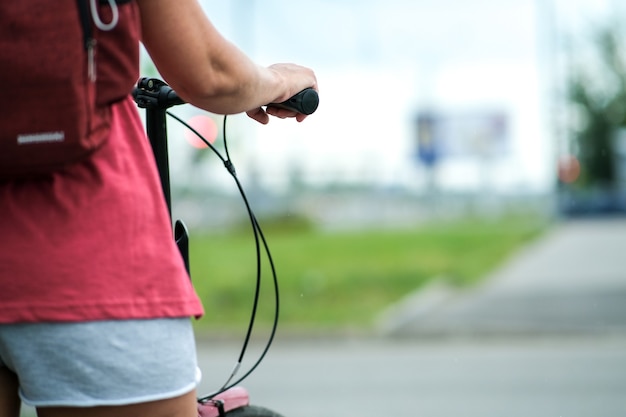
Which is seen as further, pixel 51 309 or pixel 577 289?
pixel 577 289

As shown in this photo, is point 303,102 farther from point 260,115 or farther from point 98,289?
point 98,289

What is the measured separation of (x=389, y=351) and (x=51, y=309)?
8403 mm

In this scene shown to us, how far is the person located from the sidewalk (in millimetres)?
9095

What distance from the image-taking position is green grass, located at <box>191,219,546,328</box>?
1223 centimetres

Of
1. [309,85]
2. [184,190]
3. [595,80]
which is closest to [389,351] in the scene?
[309,85]

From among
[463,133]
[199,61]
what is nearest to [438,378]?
[199,61]

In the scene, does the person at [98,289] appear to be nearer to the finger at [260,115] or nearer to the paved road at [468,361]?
the finger at [260,115]

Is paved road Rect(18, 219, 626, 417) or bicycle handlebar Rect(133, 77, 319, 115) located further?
paved road Rect(18, 219, 626, 417)

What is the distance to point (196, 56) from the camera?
5.13ft

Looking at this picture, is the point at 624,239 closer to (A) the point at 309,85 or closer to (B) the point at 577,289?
(B) the point at 577,289

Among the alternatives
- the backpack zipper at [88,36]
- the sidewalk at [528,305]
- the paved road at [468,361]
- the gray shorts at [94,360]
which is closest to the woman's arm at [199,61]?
the backpack zipper at [88,36]

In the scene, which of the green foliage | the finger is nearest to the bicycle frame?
the finger

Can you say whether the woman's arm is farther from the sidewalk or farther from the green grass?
the sidewalk

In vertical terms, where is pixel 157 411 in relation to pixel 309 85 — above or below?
below
